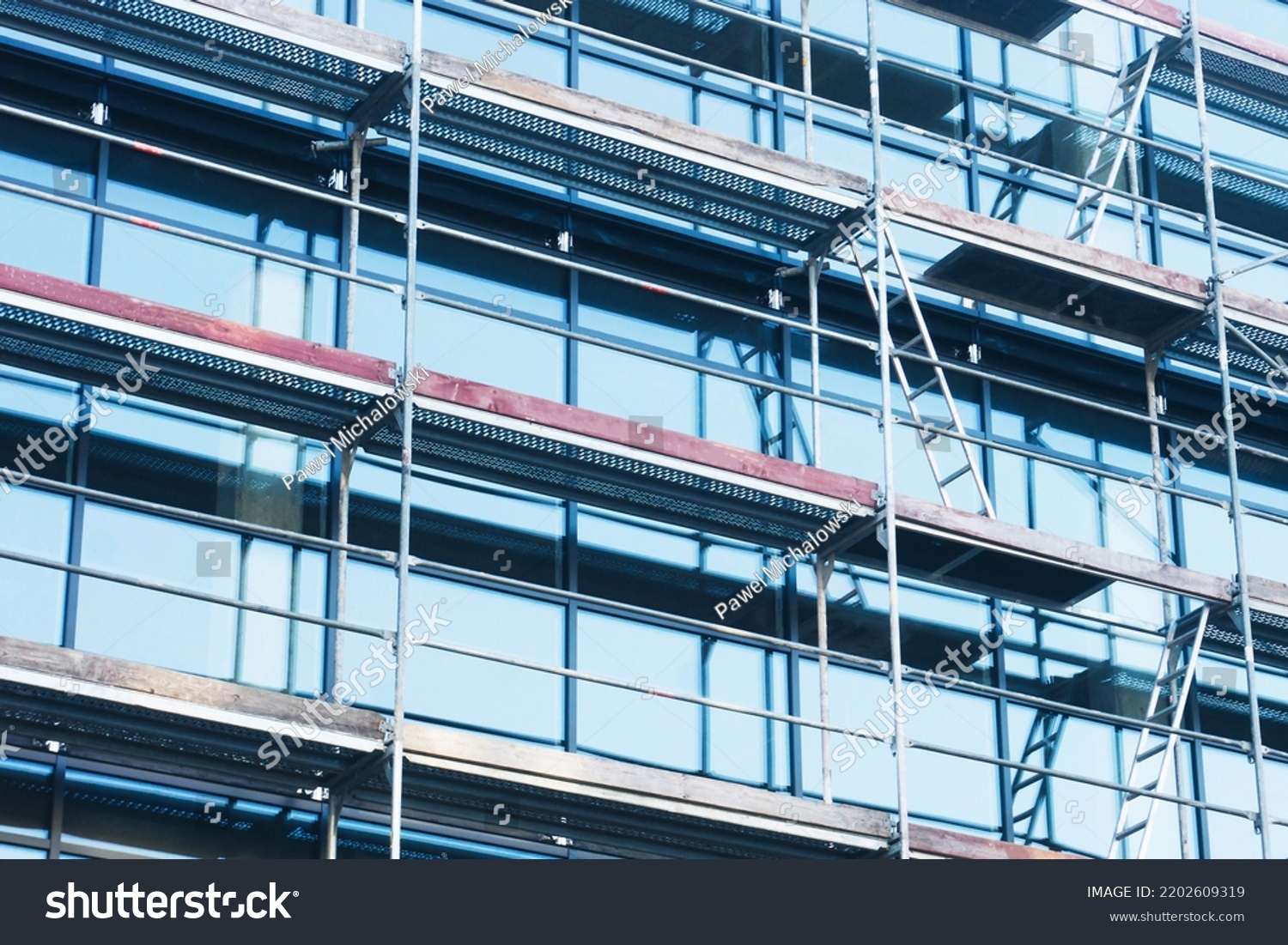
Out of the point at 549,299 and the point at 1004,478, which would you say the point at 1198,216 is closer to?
Result: the point at 1004,478

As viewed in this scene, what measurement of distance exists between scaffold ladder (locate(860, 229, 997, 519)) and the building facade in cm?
6

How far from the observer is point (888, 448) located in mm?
16594

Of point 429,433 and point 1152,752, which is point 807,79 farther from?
point 1152,752

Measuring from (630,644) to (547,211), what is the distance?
3052mm

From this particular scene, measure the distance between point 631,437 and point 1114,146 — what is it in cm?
578

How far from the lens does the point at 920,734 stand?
1728cm

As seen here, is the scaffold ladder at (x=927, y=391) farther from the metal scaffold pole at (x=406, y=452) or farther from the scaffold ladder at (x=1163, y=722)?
the metal scaffold pole at (x=406, y=452)

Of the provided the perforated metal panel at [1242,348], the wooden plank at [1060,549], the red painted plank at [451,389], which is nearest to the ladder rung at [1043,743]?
the wooden plank at [1060,549]

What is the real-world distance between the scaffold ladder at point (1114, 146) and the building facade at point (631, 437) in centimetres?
5

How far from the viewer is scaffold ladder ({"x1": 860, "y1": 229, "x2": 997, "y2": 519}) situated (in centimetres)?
1739

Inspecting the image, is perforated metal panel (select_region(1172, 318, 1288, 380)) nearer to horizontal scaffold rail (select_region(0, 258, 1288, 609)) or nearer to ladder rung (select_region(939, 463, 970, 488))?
horizontal scaffold rail (select_region(0, 258, 1288, 609))

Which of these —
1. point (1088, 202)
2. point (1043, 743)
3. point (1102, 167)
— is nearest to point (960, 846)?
point (1043, 743)

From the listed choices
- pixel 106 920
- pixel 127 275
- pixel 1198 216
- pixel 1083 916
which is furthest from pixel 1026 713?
pixel 106 920

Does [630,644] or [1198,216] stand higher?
[1198,216]
